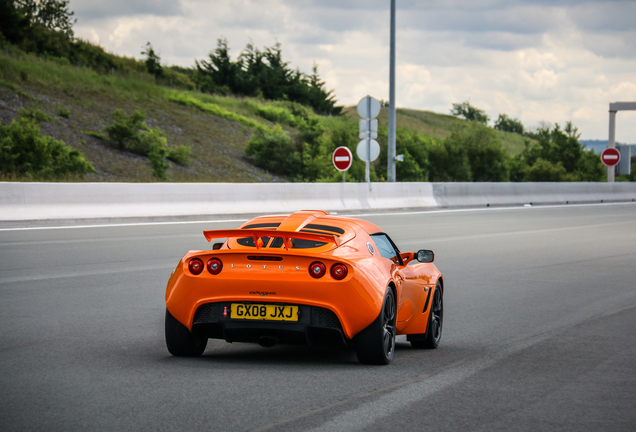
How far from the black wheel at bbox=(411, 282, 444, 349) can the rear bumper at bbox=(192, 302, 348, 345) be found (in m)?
1.26

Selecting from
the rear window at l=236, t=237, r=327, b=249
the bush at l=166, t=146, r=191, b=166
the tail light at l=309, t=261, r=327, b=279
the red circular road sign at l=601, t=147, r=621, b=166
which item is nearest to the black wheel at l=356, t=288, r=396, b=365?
the tail light at l=309, t=261, r=327, b=279

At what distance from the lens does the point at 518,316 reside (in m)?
8.51

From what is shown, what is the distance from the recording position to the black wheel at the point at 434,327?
6902mm

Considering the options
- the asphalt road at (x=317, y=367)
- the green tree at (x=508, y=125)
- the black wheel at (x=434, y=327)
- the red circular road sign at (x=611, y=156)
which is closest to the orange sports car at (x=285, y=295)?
the asphalt road at (x=317, y=367)

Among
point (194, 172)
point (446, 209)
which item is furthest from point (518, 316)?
point (194, 172)

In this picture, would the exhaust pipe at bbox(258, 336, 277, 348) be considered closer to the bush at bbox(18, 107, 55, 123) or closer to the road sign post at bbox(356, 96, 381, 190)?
the road sign post at bbox(356, 96, 381, 190)

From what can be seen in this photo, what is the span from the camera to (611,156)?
41281 millimetres

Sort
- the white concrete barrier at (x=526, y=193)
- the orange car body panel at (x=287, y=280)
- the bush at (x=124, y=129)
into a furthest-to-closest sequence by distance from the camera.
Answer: the bush at (x=124, y=129) → the white concrete barrier at (x=526, y=193) → the orange car body panel at (x=287, y=280)

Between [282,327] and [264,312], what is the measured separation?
164 mm

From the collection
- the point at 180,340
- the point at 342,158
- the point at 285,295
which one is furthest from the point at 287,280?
the point at 342,158

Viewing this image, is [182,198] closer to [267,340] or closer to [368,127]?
[368,127]

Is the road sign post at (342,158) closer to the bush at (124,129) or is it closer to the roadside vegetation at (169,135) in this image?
the roadside vegetation at (169,135)

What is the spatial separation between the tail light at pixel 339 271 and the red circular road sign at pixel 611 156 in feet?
126

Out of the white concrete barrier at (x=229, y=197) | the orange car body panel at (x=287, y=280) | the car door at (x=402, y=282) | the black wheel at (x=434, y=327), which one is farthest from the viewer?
the white concrete barrier at (x=229, y=197)
